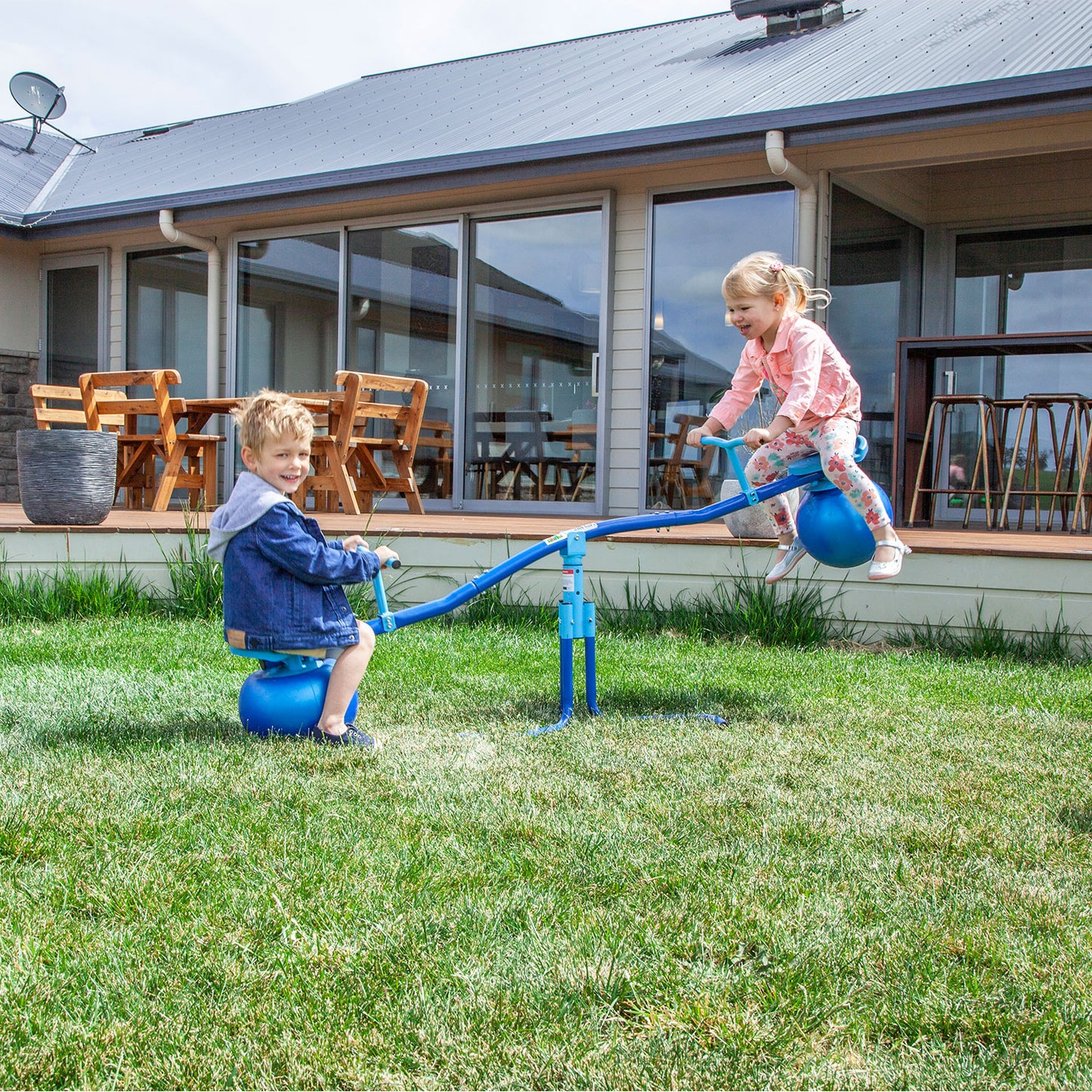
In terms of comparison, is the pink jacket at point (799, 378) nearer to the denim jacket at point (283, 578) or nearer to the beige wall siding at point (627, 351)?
the denim jacket at point (283, 578)

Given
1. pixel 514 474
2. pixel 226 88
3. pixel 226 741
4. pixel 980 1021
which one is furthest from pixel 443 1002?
pixel 226 88

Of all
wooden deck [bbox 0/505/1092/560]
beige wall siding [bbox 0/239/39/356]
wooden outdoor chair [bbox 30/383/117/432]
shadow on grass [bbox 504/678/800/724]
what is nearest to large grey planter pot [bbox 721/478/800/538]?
wooden deck [bbox 0/505/1092/560]

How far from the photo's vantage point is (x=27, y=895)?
6.69 feet

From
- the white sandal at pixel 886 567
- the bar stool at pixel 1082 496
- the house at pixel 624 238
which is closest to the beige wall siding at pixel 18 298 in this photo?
the house at pixel 624 238

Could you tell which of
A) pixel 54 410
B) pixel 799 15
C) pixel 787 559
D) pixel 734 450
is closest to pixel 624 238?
pixel 799 15

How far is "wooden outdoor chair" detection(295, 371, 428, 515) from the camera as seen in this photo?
23.7 ft

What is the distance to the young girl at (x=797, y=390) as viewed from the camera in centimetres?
334

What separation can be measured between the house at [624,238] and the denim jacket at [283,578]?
3830 millimetres

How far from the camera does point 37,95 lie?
37.9 ft

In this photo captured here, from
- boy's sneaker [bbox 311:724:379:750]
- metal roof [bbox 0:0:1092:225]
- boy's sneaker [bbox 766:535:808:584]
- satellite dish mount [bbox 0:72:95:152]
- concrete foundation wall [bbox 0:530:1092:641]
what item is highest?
satellite dish mount [bbox 0:72:95:152]

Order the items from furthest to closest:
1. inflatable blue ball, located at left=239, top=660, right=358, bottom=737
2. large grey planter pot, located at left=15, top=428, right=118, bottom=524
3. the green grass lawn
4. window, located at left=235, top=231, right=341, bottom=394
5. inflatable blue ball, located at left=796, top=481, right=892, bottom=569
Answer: window, located at left=235, top=231, right=341, bottom=394 < large grey planter pot, located at left=15, top=428, right=118, bottom=524 < inflatable blue ball, located at left=796, top=481, right=892, bottom=569 < inflatable blue ball, located at left=239, top=660, right=358, bottom=737 < the green grass lawn

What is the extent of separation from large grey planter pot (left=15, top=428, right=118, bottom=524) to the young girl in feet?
11.7

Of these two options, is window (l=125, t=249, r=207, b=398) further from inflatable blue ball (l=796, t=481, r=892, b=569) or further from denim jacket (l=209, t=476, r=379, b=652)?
inflatable blue ball (l=796, t=481, r=892, b=569)

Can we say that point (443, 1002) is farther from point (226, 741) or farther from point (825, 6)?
point (825, 6)
